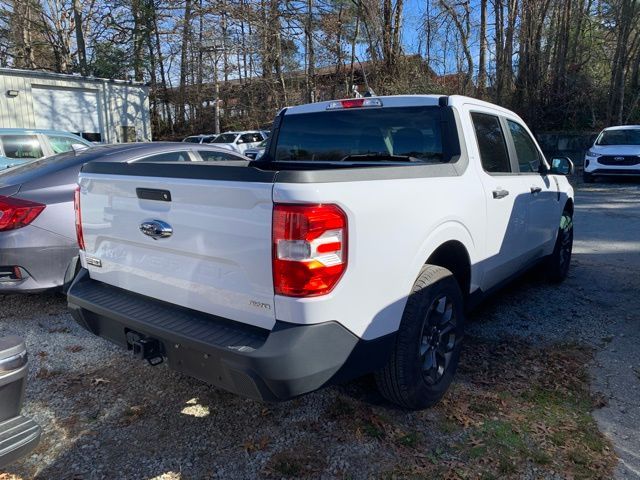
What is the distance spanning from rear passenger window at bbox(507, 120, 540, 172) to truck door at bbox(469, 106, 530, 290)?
309 millimetres

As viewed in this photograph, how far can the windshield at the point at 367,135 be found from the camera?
11.8 feet

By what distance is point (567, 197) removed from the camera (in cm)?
555

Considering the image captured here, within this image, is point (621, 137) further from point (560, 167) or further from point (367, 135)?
point (367, 135)

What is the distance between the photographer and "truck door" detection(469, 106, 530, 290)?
3635 millimetres

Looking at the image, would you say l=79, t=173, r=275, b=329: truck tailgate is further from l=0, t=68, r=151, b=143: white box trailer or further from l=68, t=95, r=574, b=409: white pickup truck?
l=0, t=68, r=151, b=143: white box trailer

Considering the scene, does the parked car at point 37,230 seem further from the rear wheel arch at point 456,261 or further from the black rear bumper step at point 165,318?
the rear wheel arch at point 456,261

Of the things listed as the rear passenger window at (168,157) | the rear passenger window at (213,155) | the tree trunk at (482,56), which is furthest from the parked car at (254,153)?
the tree trunk at (482,56)

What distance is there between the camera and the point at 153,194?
261cm

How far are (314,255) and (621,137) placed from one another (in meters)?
16.3

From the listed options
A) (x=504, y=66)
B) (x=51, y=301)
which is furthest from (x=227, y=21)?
(x=51, y=301)

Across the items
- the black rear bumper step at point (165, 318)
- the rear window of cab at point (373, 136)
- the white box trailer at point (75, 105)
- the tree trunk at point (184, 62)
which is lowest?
the black rear bumper step at point (165, 318)

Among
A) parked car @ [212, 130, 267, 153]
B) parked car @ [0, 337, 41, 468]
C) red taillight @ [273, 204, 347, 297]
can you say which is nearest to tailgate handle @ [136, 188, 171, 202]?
red taillight @ [273, 204, 347, 297]

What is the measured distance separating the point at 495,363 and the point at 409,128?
1861 mm

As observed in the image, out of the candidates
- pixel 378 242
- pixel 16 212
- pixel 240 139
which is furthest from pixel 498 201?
pixel 240 139
